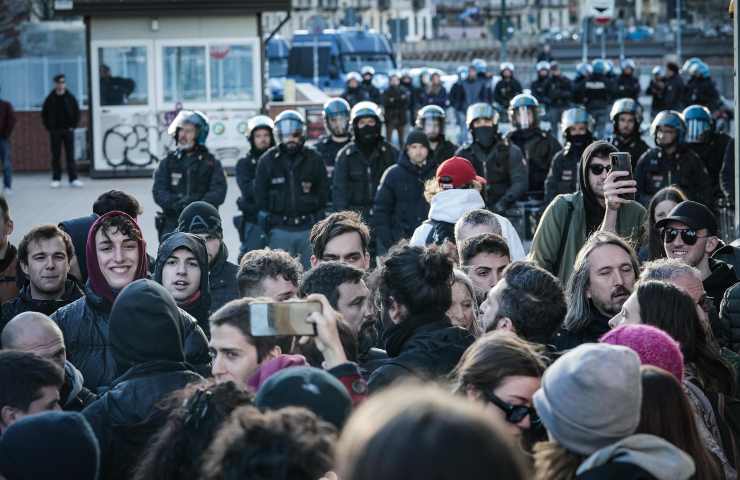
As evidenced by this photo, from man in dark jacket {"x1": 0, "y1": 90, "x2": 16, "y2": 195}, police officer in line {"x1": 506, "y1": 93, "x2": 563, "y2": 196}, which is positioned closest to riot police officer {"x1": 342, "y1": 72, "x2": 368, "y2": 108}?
man in dark jacket {"x1": 0, "y1": 90, "x2": 16, "y2": 195}

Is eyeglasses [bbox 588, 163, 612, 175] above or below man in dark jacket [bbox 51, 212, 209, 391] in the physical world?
above

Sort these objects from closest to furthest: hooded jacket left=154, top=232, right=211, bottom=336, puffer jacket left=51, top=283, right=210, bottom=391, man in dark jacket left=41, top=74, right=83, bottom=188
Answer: puffer jacket left=51, top=283, right=210, bottom=391 → hooded jacket left=154, top=232, right=211, bottom=336 → man in dark jacket left=41, top=74, right=83, bottom=188

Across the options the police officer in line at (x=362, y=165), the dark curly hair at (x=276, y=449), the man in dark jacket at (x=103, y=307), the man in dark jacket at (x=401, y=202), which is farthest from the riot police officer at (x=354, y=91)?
the dark curly hair at (x=276, y=449)

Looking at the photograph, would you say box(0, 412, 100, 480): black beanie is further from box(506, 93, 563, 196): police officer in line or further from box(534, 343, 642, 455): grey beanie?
box(506, 93, 563, 196): police officer in line

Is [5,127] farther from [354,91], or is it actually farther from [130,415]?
[130,415]

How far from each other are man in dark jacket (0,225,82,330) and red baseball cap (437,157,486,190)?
2838mm

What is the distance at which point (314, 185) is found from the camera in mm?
14078

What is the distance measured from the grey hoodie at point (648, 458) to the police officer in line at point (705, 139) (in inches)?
512

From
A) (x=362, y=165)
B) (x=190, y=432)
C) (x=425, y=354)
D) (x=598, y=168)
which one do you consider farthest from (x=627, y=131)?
(x=190, y=432)

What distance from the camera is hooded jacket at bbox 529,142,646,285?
8.96 metres

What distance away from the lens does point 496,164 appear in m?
15.6

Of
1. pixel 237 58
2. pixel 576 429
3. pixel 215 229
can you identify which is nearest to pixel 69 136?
pixel 237 58

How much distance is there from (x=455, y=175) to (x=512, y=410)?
218 inches

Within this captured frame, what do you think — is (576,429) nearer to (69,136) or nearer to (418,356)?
(418,356)
